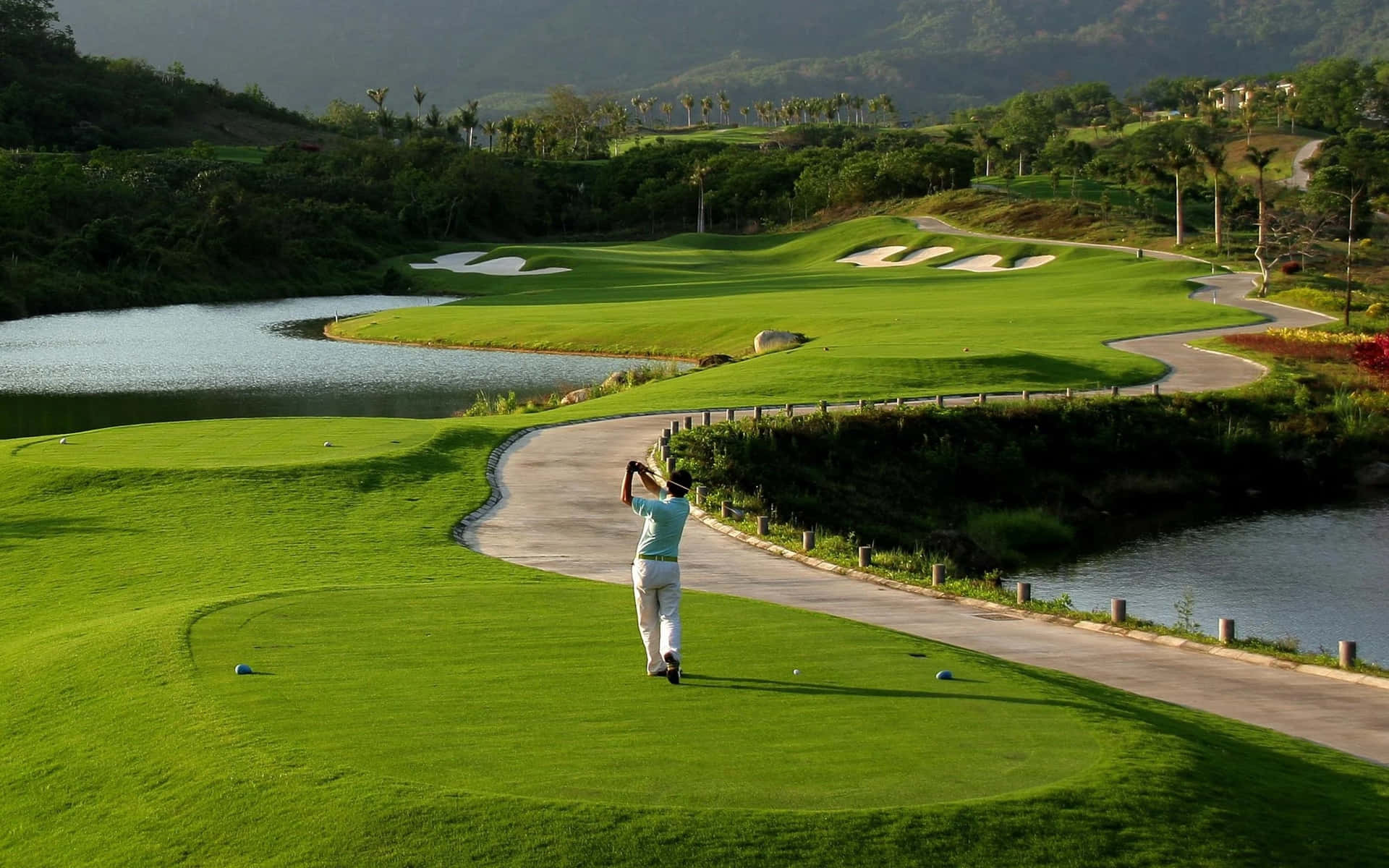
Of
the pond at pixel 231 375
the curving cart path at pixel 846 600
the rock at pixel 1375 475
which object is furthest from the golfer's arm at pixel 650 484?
the pond at pixel 231 375

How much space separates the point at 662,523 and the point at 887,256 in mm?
85789

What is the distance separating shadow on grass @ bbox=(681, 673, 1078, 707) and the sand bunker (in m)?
75.1

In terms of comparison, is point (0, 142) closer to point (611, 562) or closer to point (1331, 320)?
point (1331, 320)

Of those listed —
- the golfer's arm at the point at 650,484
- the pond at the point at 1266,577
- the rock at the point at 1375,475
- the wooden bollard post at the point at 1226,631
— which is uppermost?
the golfer's arm at the point at 650,484

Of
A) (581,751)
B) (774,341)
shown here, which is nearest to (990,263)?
(774,341)

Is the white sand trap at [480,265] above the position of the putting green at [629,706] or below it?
above

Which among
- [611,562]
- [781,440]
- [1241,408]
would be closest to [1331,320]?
[1241,408]

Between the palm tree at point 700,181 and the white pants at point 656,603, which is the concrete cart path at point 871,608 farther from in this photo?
the palm tree at point 700,181

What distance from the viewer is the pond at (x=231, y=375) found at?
152 feet

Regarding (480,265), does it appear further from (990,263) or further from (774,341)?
(774,341)

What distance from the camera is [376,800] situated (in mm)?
9102

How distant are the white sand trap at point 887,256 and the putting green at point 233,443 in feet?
205

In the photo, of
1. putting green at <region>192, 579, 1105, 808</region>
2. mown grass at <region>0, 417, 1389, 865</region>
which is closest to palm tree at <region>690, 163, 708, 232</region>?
mown grass at <region>0, 417, 1389, 865</region>

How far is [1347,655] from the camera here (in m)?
15.9
